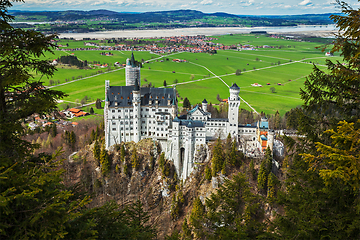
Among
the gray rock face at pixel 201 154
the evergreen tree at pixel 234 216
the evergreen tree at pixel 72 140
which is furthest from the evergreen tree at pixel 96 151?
the evergreen tree at pixel 234 216

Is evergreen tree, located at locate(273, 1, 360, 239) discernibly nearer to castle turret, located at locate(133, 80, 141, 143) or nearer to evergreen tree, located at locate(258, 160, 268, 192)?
evergreen tree, located at locate(258, 160, 268, 192)

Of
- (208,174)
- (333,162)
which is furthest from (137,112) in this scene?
(333,162)

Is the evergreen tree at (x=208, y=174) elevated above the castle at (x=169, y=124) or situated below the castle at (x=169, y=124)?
below

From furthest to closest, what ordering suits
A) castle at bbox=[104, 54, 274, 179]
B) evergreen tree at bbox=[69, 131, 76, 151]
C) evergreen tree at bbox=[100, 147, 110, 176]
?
1. evergreen tree at bbox=[69, 131, 76, 151]
2. evergreen tree at bbox=[100, 147, 110, 176]
3. castle at bbox=[104, 54, 274, 179]

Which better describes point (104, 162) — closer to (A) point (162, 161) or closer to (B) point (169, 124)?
(A) point (162, 161)

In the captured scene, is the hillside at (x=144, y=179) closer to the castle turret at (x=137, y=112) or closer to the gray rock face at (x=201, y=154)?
the gray rock face at (x=201, y=154)

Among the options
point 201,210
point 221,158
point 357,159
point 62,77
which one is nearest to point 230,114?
point 221,158

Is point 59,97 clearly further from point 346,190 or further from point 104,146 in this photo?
point 104,146

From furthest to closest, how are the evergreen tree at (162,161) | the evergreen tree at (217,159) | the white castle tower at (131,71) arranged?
the white castle tower at (131,71) < the evergreen tree at (162,161) < the evergreen tree at (217,159)

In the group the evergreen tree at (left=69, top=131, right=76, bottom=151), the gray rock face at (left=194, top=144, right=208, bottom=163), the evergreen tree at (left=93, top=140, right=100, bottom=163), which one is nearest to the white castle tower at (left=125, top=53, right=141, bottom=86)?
the evergreen tree at (left=93, top=140, right=100, bottom=163)
